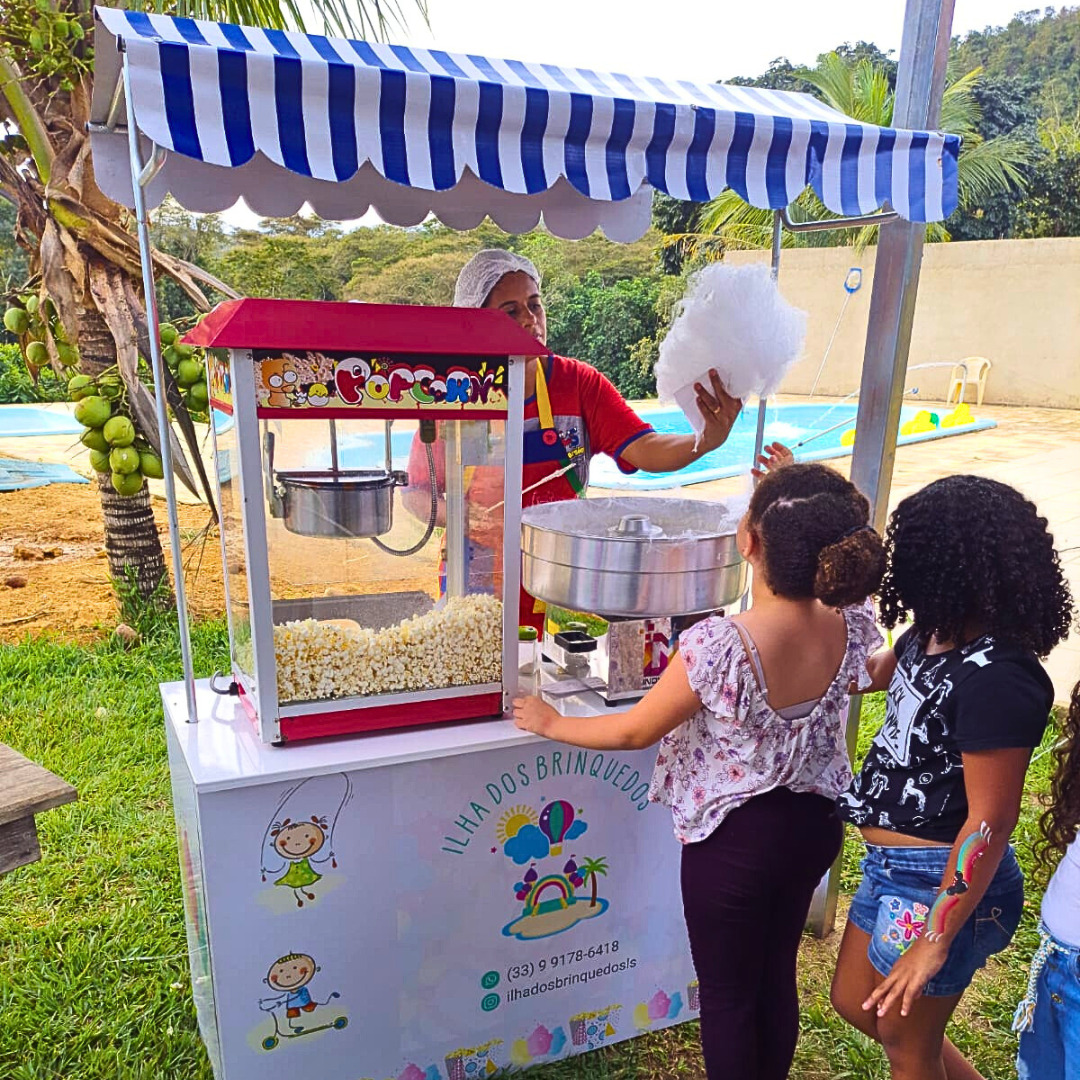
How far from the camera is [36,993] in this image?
2.07 meters

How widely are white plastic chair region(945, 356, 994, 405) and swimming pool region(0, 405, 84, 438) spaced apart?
572 inches

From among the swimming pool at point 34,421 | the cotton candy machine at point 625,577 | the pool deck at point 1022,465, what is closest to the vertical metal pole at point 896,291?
the cotton candy machine at point 625,577

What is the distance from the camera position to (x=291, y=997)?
5.03 feet

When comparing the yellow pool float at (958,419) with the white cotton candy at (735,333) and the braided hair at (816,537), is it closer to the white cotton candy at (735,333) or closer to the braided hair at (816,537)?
the white cotton candy at (735,333)

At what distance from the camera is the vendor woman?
82.5 inches

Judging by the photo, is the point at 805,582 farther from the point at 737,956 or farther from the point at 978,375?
the point at 978,375

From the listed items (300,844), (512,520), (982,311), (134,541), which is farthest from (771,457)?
(982,311)

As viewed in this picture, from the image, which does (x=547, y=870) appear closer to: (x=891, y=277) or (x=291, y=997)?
(x=291, y=997)

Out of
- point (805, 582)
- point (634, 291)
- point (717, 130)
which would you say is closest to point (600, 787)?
point (805, 582)

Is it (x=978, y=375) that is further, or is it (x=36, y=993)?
(x=978, y=375)

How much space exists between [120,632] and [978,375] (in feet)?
48.4

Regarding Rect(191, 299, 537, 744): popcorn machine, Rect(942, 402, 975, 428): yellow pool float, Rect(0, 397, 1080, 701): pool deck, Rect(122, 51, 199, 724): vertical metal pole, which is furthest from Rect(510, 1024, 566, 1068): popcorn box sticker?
Rect(942, 402, 975, 428): yellow pool float

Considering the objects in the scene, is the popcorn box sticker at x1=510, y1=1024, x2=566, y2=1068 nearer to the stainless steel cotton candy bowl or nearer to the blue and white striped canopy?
the stainless steel cotton candy bowl

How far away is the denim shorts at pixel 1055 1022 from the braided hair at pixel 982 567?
1.49 ft
